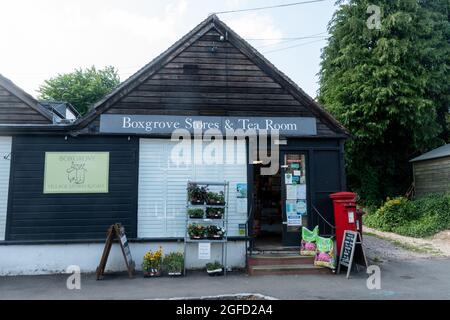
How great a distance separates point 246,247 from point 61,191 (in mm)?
4952

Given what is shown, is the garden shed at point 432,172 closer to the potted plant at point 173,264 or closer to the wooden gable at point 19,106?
the potted plant at point 173,264

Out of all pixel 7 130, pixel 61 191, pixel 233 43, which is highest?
pixel 233 43

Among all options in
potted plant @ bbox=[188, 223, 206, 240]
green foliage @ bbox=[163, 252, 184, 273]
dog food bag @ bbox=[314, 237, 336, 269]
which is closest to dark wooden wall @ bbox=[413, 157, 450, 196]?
dog food bag @ bbox=[314, 237, 336, 269]

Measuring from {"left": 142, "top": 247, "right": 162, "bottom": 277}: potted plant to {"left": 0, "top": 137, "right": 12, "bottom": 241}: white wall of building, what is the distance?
12.0 ft

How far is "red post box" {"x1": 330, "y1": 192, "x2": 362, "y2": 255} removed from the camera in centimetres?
852

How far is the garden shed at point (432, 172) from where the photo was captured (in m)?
16.4

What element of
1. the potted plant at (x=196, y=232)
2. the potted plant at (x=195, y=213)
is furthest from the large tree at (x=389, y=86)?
the potted plant at (x=196, y=232)

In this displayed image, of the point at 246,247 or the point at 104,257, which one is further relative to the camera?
the point at 246,247

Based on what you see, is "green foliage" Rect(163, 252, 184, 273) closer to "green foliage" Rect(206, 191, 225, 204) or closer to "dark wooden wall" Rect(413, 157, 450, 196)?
"green foliage" Rect(206, 191, 225, 204)

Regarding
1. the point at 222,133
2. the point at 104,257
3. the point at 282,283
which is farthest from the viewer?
the point at 222,133

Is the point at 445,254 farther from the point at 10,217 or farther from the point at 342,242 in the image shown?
the point at 10,217

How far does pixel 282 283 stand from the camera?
7.28 m

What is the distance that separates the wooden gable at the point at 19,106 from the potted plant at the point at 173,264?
4978mm
